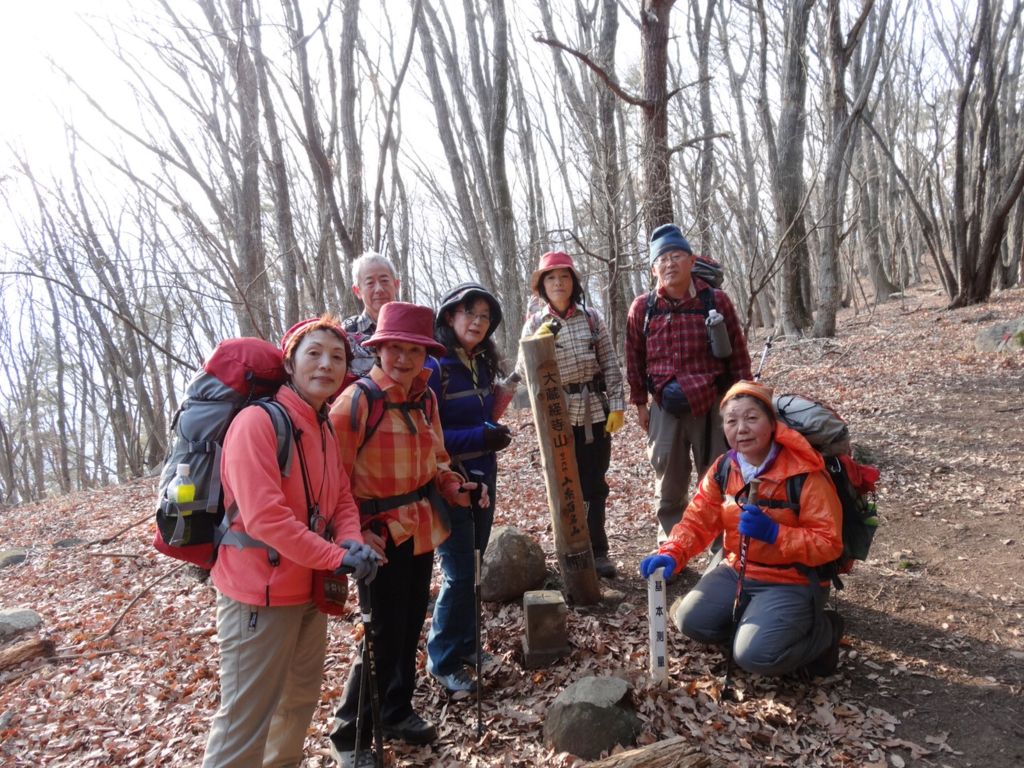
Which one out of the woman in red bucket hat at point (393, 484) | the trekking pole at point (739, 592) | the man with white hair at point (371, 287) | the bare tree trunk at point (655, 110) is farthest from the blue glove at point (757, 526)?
the bare tree trunk at point (655, 110)

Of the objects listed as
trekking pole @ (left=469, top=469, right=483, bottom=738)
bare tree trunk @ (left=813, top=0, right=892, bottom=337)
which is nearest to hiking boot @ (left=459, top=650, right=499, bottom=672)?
trekking pole @ (left=469, top=469, right=483, bottom=738)

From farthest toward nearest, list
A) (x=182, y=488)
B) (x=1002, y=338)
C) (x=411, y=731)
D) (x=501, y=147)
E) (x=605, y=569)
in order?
(x=501, y=147) < (x=1002, y=338) < (x=605, y=569) < (x=411, y=731) < (x=182, y=488)

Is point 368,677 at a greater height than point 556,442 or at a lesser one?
lesser

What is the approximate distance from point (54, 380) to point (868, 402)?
31.0m

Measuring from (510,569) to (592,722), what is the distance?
5.52 ft

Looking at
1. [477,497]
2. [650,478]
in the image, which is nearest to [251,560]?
[477,497]

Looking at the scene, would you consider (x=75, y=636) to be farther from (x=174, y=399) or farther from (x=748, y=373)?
(x=174, y=399)

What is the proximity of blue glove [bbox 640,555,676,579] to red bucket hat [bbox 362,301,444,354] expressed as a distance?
175 cm

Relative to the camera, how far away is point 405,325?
296 cm

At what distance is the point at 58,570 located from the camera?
7422 millimetres

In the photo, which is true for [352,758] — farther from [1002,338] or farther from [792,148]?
[792,148]

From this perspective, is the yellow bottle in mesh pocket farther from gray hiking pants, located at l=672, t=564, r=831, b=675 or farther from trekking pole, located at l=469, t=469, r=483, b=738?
gray hiking pants, located at l=672, t=564, r=831, b=675

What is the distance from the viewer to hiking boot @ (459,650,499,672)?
3795mm

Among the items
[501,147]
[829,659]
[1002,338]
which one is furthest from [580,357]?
[1002,338]
